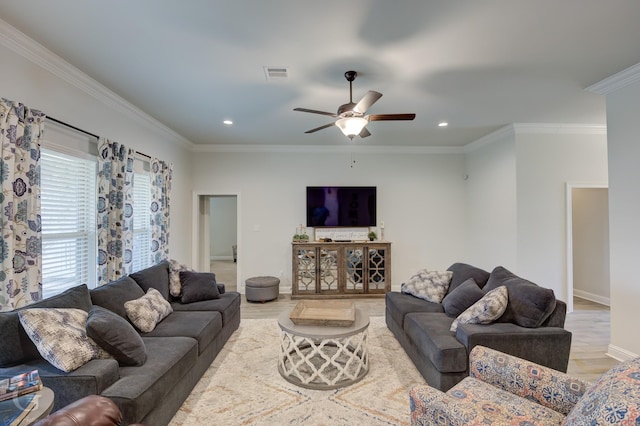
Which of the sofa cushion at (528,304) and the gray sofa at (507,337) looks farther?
the sofa cushion at (528,304)

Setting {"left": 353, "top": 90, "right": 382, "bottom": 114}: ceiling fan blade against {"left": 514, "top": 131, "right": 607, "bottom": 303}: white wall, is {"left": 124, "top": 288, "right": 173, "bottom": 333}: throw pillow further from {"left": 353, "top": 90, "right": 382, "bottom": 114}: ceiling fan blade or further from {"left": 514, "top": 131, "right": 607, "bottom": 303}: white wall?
{"left": 514, "top": 131, "right": 607, "bottom": 303}: white wall

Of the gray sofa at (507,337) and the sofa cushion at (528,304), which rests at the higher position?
the sofa cushion at (528,304)

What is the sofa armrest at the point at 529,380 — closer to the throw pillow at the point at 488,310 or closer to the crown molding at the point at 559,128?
the throw pillow at the point at 488,310

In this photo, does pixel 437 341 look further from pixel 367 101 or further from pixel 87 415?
pixel 87 415

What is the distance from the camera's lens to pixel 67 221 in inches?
122

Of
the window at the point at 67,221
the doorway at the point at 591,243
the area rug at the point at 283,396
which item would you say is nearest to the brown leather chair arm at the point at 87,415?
the area rug at the point at 283,396

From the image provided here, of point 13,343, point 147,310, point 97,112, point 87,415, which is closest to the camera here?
point 87,415

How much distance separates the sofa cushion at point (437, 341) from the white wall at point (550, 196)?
8.13 ft

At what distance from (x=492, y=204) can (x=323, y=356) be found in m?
4.22

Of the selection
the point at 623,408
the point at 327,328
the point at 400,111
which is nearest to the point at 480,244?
the point at 400,111

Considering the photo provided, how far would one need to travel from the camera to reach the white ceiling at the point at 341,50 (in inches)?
81.9

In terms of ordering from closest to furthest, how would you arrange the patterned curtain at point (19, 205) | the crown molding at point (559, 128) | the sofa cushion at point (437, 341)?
the patterned curtain at point (19, 205)
the sofa cushion at point (437, 341)
the crown molding at point (559, 128)

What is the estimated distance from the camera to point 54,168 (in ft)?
9.70

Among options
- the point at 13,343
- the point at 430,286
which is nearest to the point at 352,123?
the point at 430,286
